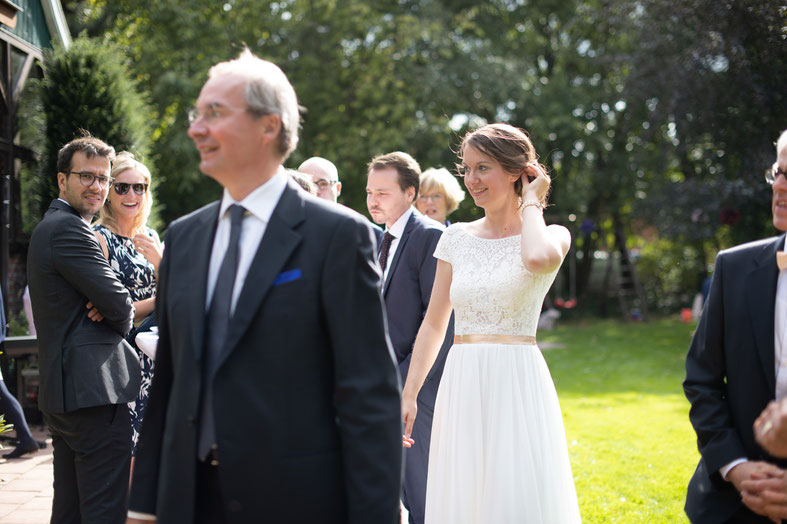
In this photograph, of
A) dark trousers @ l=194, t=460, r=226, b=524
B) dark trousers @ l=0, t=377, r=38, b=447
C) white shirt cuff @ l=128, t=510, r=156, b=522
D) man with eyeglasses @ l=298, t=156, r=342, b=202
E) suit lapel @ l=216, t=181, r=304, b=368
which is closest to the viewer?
suit lapel @ l=216, t=181, r=304, b=368

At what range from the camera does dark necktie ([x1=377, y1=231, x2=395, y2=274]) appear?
5.01 m

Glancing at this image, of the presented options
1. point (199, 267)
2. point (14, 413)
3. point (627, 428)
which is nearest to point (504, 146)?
point (199, 267)

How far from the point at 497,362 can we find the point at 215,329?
1786 millimetres

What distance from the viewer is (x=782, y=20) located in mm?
12430

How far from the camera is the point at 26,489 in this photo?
6016 millimetres

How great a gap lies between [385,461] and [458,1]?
23.1 meters

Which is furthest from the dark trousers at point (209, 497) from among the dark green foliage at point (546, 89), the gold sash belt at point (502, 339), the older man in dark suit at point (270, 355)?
the dark green foliage at point (546, 89)

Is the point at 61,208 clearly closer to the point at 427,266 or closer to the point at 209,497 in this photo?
the point at 427,266

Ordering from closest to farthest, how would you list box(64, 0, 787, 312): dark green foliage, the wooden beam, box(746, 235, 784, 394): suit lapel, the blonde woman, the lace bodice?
box(746, 235, 784, 394): suit lapel, the lace bodice, the blonde woman, the wooden beam, box(64, 0, 787, 312): dark green foliage

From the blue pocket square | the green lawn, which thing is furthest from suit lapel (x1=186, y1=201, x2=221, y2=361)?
the green lawn

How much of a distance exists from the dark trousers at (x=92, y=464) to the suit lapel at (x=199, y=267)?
194 cm

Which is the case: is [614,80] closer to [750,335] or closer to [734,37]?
[734,37]

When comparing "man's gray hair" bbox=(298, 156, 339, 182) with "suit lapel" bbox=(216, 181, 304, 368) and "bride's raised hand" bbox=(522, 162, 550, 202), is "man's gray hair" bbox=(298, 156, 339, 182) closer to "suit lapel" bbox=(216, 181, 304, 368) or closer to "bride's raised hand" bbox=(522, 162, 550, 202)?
"bride's raised hand" bbox=(522, 162, 550, 202)

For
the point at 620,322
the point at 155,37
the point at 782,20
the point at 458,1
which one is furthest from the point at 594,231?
the point at 155,37
